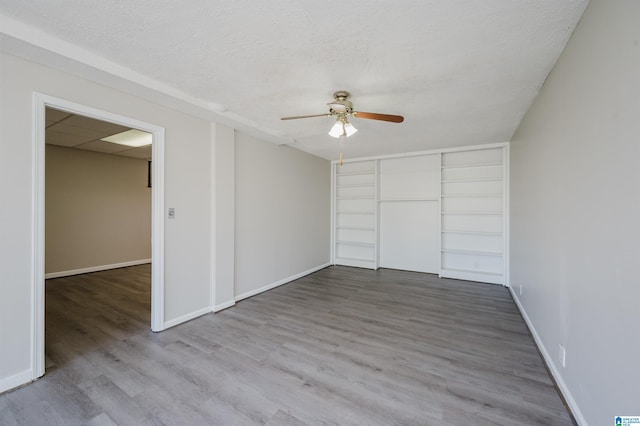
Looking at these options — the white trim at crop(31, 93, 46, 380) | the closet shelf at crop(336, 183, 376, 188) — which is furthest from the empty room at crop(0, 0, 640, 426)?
the closet shelf at crop(336, 183, 376, 188)

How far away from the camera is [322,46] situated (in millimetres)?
1955

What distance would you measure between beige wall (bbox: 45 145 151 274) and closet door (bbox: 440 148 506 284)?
22.9 ft

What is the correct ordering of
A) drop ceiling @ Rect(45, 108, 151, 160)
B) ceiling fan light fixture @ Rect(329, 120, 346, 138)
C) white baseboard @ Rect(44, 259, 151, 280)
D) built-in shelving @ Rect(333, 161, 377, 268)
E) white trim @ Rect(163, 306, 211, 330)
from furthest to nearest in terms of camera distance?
built-in shelving @ Rect(333, 161, 377, 268)
white baseboard @ Rect(44, 259, 151, 280)
drop ceiling @ Rect(45, 108, 151, 160)
white trim @ Rect(163, 306, 211, 330)
ceiling fan light fixture @ Rect(329, 120, 346, 138)

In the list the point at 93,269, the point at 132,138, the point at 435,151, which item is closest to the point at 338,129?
the point at 435,151

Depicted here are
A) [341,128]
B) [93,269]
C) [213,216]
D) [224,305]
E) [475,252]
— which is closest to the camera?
[341,128]

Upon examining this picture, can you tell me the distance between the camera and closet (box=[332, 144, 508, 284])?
4.87m

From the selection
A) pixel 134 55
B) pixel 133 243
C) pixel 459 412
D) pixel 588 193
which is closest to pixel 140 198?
pixel 133 243

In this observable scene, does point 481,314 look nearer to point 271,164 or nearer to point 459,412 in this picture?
point 459,412

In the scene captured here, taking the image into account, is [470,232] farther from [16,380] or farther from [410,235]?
[16,380]

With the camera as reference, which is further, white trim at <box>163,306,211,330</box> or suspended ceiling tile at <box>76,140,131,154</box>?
suspended ceiling tile at <box>76,140,131,154</box>

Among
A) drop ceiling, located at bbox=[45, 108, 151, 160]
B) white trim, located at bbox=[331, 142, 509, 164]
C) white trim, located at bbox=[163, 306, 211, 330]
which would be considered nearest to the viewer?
white trim, located at bbox=[163, 306, 211, 330]

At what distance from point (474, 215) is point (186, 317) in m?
5.12

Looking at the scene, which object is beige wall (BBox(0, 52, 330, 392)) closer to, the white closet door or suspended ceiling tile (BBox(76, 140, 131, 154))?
the white closet door

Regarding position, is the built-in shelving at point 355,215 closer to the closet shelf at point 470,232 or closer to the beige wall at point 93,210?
the closet shelf at point 470,232
